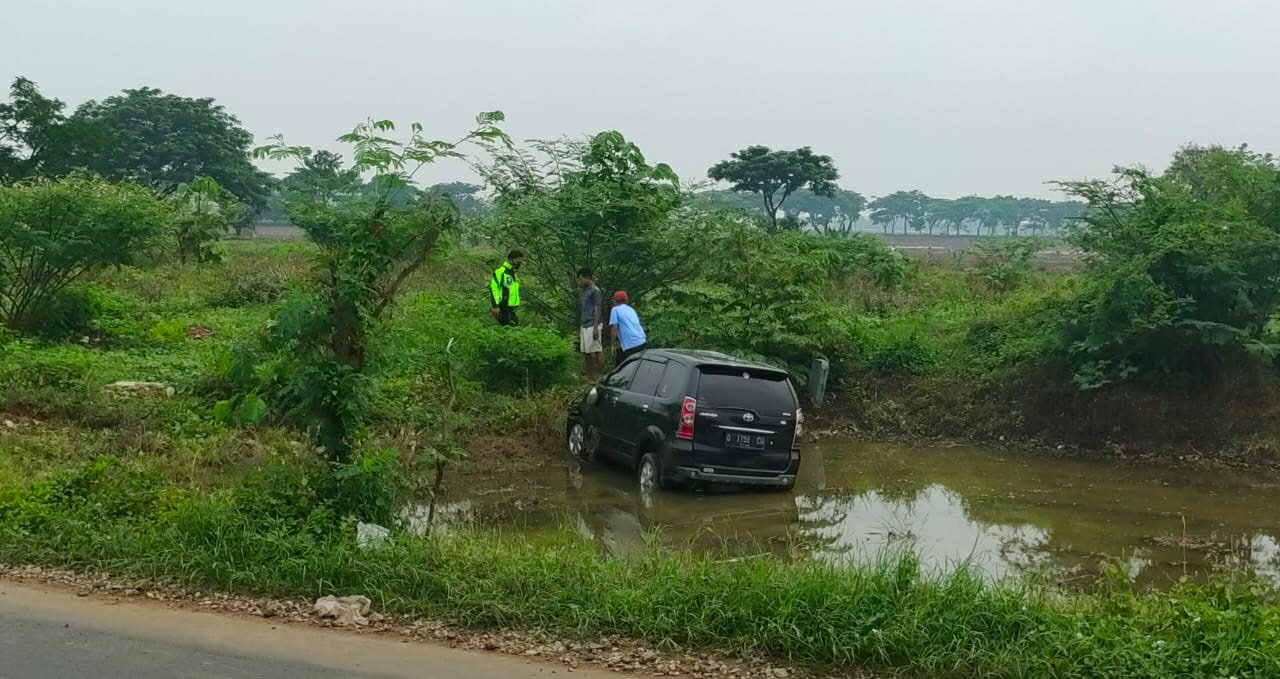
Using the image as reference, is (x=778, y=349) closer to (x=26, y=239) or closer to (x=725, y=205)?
(x=725, y=205)

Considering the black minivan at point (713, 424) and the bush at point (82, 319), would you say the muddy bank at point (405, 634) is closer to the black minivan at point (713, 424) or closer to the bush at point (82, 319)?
the black minivan at point (713, 424)

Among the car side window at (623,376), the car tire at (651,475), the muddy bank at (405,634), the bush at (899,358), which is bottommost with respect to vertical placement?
the car tire at (651,475)

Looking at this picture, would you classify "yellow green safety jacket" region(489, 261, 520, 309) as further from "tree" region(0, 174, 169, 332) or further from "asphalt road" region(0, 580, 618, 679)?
"asphalt road" region(0, 580, 618, 679)

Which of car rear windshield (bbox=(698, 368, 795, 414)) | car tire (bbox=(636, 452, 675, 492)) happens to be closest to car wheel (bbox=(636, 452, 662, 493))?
car tire (bbox=(636, 452, 675, 492))

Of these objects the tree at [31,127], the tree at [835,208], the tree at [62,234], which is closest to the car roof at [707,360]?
the tree at [62,234]

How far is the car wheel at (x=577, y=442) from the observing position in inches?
568

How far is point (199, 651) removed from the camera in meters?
6.32

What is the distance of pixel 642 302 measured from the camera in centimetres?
1964

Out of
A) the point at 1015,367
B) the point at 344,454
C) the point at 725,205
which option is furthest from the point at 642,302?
the point at 344,454

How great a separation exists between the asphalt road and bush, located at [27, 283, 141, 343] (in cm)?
1244

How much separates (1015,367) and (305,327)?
13.4 metres

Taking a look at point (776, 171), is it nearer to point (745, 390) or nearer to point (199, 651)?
point (745, 390)

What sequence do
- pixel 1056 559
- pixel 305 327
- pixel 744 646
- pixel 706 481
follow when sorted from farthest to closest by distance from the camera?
pixel 706 481 → pixel 1056 559 → pixel 305 327 → pixel 744 646

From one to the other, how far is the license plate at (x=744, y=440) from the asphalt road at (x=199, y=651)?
620 centimetres
